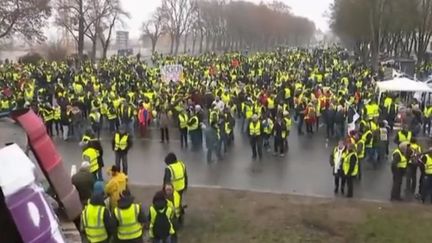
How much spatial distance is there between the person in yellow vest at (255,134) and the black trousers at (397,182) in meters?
5.06

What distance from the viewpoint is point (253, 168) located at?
54.0ft

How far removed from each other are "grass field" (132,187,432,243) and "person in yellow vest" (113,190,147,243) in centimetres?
258

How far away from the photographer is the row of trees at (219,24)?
86625 millimetres

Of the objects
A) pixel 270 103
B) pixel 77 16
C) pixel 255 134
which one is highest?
pixel 77 16

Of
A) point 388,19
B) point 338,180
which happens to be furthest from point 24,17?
point 338,180

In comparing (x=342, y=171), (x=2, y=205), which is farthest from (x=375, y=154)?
(x=2, y=205)

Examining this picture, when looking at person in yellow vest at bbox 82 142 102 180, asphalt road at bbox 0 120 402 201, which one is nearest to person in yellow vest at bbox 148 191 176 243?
person in yellow vest at bbox 82 142 102 180

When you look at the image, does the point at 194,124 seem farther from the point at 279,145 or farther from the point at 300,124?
the point at 300,124

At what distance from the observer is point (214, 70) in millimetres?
37844

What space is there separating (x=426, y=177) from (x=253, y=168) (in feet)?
16.7

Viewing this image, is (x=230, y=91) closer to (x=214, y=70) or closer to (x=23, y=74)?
(x=214, y=70)

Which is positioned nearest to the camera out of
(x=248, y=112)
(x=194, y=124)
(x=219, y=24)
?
(x=194, y=124)

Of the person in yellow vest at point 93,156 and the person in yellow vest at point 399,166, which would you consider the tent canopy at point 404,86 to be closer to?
the person in yellow vest at point 399,166

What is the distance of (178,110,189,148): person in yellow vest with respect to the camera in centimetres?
1900
